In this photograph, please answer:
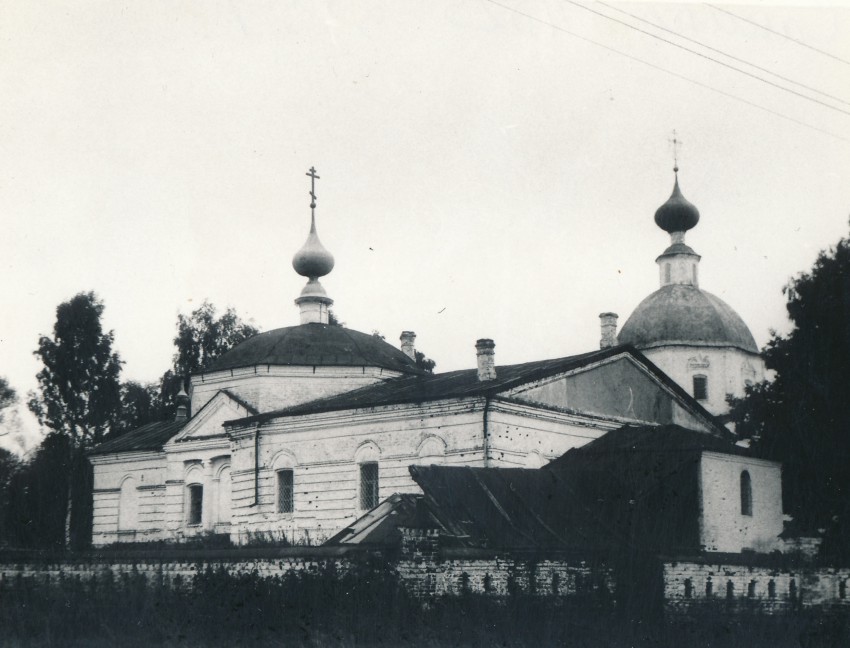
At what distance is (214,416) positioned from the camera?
29.8m

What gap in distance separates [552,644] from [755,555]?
17.8ft

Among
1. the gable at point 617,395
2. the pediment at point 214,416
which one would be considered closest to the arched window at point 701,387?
the gable at point 617,395

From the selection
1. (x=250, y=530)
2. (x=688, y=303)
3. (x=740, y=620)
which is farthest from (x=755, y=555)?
(x=688, y=303)

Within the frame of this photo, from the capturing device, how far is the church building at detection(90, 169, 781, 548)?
23422 mm

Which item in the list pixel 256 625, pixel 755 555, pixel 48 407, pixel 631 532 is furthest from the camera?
pixel 48 407

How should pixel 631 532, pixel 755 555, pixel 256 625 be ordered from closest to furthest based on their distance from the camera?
pixel 256 625 < pixel 755 555 < pixel 631 532

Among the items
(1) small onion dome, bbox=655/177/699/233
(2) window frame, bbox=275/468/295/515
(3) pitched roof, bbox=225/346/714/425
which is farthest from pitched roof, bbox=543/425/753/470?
(1) small onion dome, bbox=655/177/699/233

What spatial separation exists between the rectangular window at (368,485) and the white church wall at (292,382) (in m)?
5.23

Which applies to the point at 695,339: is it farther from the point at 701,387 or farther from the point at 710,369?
the point at 701,387

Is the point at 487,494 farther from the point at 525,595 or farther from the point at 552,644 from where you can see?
the point at 552,644

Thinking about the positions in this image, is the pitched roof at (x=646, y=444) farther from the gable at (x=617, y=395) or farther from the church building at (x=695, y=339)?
the church building at (x=695, y=339)

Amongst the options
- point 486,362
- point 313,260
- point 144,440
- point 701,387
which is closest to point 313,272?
point 313,260

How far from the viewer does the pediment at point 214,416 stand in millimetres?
29047

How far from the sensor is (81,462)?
37.8 metres
